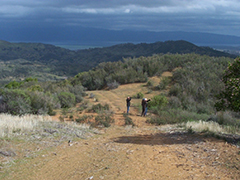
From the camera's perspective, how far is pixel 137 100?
1889 centimetres

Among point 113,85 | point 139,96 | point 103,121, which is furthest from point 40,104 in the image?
point 113,85

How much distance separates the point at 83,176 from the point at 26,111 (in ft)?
26.6

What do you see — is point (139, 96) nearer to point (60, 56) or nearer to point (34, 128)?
point (34, 128)

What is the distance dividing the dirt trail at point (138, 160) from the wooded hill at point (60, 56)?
64.7m

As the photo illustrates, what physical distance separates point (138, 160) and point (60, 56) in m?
150

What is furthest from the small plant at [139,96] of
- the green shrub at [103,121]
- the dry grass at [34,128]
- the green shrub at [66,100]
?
the dry grass at [34,128]

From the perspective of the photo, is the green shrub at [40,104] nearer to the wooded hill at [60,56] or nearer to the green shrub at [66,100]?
the green shrub at [66,100]

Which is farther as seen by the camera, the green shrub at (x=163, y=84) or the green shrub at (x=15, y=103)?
the green shrub at (x=163, y=84)

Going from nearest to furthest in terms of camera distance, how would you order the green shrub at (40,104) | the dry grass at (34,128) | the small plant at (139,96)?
1. the dry grass at (34,128)
2. the green shrub at (40,104)
3. the small plant at (139,96)

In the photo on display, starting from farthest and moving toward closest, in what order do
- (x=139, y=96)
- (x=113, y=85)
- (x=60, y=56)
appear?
(x=60, y=56), (x=113, y=85), (x=139, y=96)

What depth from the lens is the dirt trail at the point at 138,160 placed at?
5.43 metres

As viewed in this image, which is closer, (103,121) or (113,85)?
(103,121)

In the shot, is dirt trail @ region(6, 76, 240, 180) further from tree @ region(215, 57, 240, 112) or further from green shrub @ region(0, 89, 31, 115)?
green shrub @ region(0, 89, 31, 115)

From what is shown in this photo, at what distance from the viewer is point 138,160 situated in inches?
246
